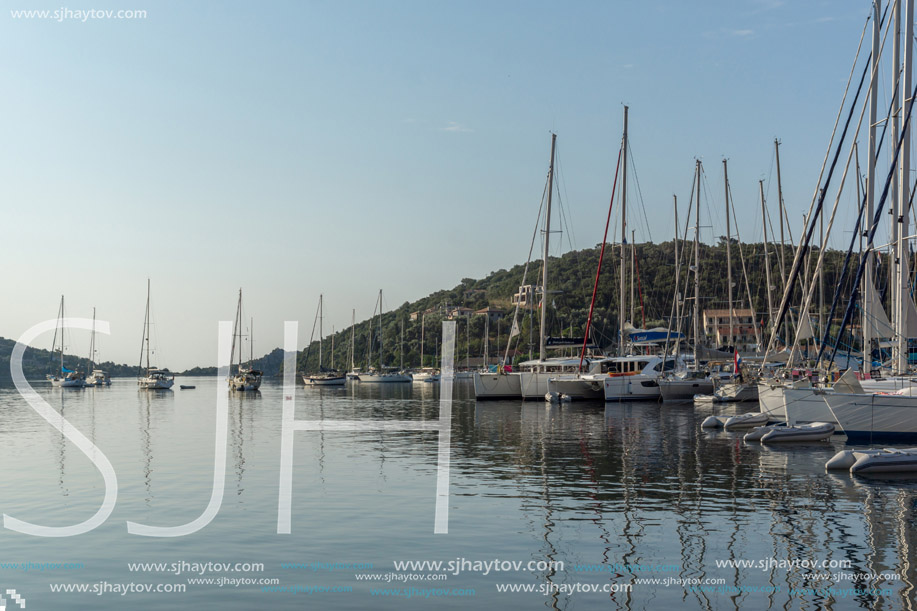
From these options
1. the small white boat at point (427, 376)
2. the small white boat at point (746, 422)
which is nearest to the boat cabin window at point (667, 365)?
the small white boat at point (746, 422)

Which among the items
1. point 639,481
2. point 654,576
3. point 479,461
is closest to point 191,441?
point 479,461

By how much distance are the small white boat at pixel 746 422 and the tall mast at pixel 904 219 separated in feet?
20.1

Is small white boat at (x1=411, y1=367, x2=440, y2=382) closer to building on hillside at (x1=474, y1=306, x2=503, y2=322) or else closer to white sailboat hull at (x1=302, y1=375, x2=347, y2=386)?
white sailboat hull at (x1=302, y1=375, x2=347, y2=386)

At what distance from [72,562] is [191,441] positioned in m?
22.4

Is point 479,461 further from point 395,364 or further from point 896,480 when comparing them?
point 395,364

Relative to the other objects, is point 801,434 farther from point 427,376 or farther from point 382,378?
point 427,376

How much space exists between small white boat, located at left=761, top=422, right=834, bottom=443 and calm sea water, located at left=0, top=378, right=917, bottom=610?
27.3 inches

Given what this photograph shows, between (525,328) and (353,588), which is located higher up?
(525,328)

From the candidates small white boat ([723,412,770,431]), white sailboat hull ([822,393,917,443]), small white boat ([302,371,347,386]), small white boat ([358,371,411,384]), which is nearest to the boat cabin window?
small white boat ([723,412,770,431])

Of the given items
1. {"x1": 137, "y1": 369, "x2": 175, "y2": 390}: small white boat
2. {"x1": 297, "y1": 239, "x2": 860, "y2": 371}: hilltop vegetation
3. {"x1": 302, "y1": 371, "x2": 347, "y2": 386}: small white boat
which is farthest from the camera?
{"x1": 302, "y1": 371, "x2": 347, "y2": 386}: small white boat

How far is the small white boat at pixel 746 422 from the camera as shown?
3559cm

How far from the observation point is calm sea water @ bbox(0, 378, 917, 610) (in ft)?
39.8

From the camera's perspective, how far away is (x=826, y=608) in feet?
36.5

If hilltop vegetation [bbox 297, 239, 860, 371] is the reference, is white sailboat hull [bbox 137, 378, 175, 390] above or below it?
below
